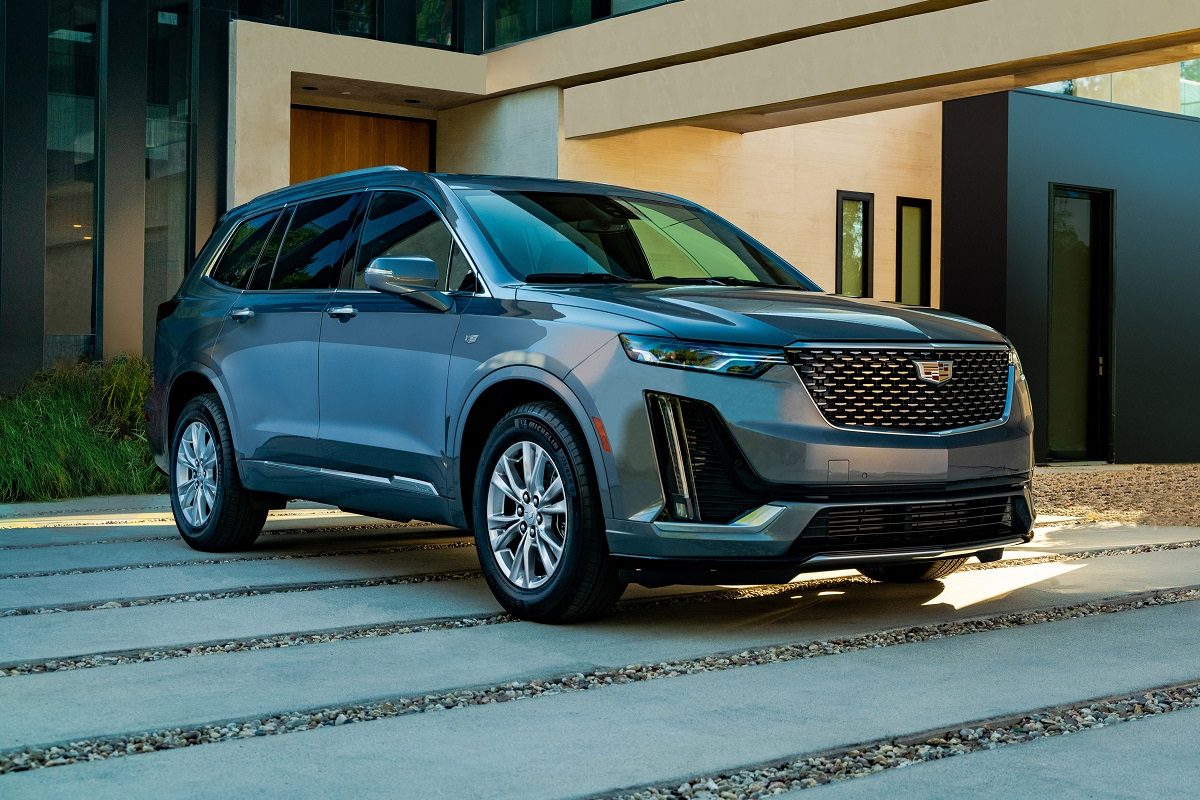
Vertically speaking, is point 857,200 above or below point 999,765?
above

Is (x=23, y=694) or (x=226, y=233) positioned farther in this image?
(x=226, y=233)

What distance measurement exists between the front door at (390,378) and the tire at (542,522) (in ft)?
1.23

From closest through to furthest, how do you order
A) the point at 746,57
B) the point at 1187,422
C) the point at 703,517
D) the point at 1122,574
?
the point at 703,517, the point at 1122,574, the point at 746,57, the point at 1187,422

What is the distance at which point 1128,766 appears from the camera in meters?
3.80

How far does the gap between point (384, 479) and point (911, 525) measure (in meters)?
2.37

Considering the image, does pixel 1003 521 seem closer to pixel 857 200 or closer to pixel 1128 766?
pixel 1128 766

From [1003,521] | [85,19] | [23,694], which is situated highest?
[85,19]

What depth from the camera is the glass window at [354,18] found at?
17.8 metres

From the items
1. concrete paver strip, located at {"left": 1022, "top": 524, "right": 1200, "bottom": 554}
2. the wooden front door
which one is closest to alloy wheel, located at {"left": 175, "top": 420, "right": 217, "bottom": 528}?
concrete paver strip, located at {"left": 1022, "top": 524, "right": 1200, "bottom": 554}

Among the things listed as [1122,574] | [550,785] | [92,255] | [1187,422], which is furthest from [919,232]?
[550,785]

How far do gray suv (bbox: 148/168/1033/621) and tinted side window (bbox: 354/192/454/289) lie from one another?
0.7 inches

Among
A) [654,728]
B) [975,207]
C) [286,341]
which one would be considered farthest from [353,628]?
[975,207]

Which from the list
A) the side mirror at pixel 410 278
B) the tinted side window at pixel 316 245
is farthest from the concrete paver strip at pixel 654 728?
the tinted side window at pixel 316 245

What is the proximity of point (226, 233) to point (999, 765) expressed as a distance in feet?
19.6
